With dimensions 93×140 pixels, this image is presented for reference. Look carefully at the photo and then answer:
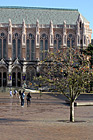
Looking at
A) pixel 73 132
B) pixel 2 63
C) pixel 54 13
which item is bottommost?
pixel 73 132

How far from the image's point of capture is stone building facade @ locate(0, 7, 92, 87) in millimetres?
96688

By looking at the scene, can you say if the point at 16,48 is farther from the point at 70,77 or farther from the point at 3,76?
the point at 70,77

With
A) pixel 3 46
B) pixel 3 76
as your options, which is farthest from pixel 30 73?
pixel 3 46

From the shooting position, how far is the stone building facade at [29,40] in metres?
96.7

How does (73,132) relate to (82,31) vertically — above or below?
below

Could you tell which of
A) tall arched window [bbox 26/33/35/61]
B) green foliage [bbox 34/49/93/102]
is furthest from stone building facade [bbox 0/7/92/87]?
green foliage [bbox 34/49/93/102]

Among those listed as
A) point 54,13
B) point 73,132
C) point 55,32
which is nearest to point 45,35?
point 55,32

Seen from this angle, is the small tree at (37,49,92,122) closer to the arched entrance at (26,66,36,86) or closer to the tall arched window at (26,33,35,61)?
the arched entrance at (26,66,36,86)

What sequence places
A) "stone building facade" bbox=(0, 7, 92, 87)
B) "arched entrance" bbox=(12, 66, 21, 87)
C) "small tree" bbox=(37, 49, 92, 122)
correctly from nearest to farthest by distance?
"small tree" bbox=(37, 49, 92, 122)
"arched entrance" bbox=(12, 66, 21, 87)
"stone building facade" bbox=(0, 7, 92, 87)

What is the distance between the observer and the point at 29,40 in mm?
99250

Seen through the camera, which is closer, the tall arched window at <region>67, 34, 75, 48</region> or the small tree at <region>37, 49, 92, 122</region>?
the small tree at <region>37, 49, 92, 122</region>

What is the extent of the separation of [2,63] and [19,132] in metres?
78.8

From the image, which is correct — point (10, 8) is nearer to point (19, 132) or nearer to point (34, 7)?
point (34, 7)

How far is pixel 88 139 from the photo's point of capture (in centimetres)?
1661
